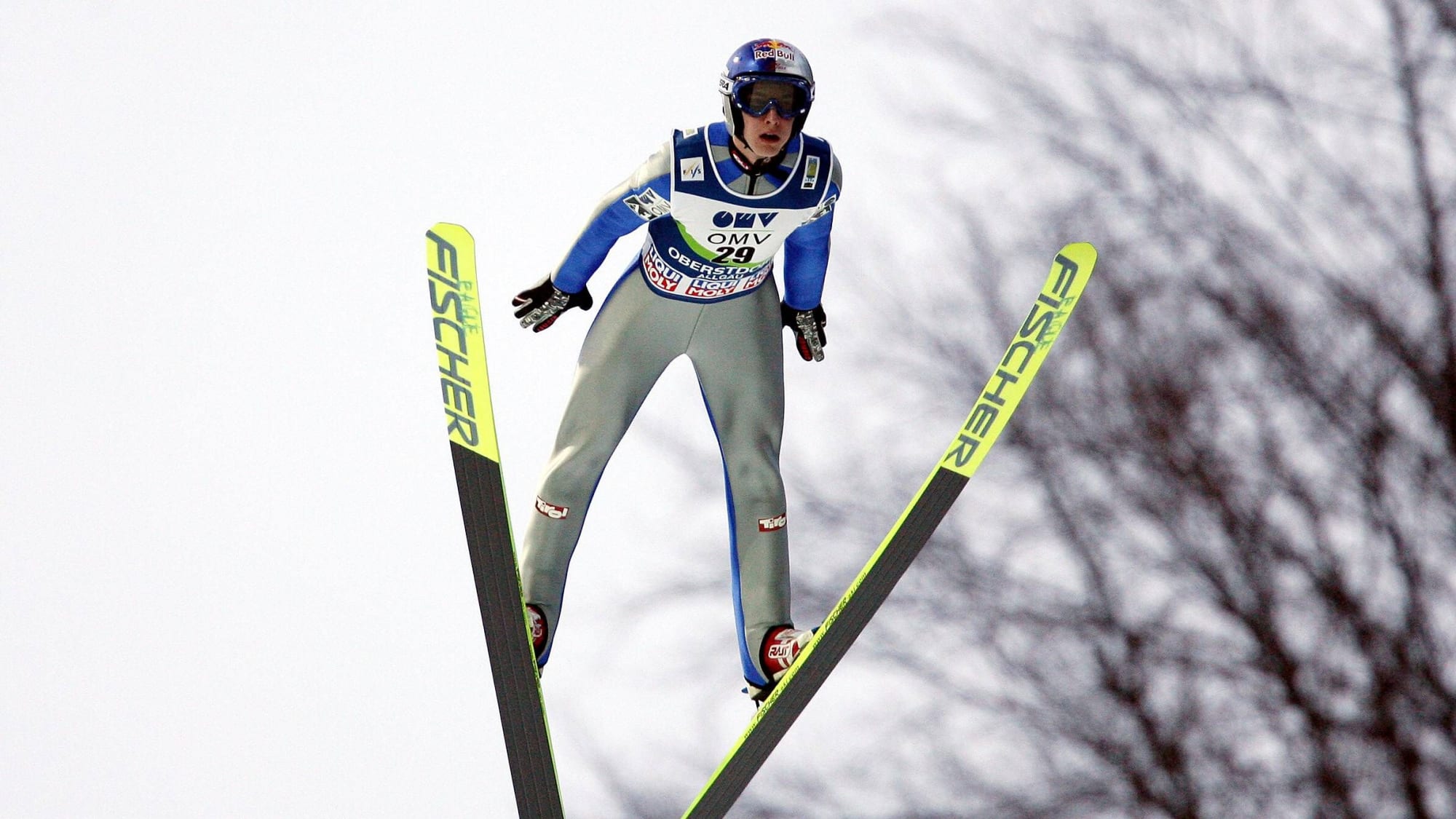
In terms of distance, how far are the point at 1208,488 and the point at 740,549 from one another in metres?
6.01

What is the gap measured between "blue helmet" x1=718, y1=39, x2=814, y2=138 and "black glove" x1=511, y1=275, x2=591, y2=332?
2.83 ft

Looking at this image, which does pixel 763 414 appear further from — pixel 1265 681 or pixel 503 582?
pixel 1265 681

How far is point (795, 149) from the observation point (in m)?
4.16

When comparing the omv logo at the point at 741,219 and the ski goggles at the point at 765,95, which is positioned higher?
the ski goggles at the point at 765,95

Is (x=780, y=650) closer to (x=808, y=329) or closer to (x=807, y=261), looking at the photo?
(x=808, y=329)

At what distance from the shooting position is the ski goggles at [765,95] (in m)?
3.95

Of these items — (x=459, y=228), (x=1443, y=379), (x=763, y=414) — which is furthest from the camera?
(x=1443, y=379)

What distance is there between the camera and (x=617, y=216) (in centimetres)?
428

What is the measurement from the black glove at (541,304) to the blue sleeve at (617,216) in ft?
0.09

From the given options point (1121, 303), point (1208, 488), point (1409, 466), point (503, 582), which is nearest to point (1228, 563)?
point (1208, 488)

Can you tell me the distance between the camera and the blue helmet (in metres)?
3.93

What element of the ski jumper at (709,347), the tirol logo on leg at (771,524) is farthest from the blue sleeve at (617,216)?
the tirol logo on leg at (771,524)

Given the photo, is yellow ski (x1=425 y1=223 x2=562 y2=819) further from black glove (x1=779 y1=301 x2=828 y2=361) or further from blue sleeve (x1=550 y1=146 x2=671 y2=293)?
black glove (x1=779 y1=301 x2=828 y2=361)

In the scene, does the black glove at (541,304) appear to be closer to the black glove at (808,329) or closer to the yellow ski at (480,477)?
the yellow ski at (480,477)
